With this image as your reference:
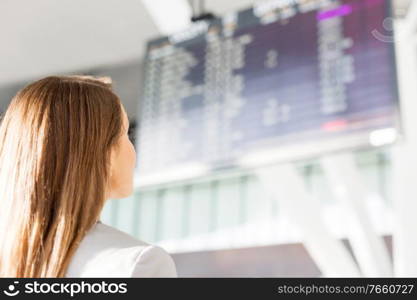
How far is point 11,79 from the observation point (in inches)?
136

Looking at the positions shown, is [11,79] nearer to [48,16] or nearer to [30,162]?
[48,16]

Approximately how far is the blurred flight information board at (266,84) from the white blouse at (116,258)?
49.8 inches

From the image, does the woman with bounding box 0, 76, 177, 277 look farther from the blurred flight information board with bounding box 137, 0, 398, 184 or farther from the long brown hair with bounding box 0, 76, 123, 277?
the blurred flight information board with bounding box 137, 0, 398, 184

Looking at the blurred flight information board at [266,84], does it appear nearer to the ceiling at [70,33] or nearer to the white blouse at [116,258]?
the ceiling at [70,33]

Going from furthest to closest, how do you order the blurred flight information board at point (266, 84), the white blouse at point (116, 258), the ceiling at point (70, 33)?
1. the ceiling at point (70, 33)
2. the blurred flight information board at point (266, 84)
3. the white blouse at point (116, 258)

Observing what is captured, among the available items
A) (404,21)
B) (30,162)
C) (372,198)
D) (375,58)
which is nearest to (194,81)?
(375,58)

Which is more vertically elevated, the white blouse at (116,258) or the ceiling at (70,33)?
the ceiling at (70,33)

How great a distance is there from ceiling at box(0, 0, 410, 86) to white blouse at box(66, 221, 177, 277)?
2193 millimetres

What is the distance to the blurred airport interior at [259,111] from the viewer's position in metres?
2.16

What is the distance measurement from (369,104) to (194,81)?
698 mm
